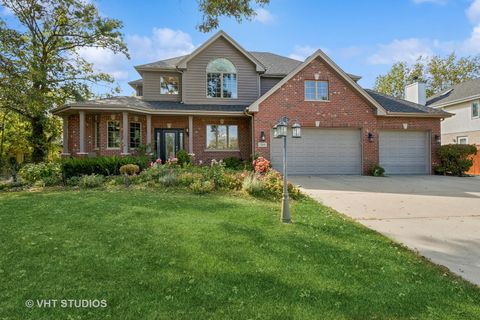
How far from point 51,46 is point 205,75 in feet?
31.3

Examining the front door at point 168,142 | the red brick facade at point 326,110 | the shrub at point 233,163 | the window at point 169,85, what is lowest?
the shrub at point 233,163

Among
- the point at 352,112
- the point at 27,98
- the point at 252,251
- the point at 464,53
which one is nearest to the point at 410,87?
the point at 352,112

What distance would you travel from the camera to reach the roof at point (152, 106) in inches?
534

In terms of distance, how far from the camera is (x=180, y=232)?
4.99 m

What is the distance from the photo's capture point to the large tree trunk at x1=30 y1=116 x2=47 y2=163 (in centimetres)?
1733

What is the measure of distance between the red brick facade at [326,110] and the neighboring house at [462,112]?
10.2 m

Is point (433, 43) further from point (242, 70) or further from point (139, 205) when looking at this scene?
point (139, 205)

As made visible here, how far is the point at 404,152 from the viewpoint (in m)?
15.2

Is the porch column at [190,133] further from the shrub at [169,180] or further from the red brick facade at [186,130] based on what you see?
the shrub at [169,180]

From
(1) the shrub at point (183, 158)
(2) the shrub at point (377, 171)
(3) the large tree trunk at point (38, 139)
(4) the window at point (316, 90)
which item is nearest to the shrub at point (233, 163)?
(1) the shrub at point (183, 158)

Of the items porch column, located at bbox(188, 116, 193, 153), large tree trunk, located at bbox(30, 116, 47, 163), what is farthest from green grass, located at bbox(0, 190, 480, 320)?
large tree trunk, located at bbox(30, 116, 47, 163)

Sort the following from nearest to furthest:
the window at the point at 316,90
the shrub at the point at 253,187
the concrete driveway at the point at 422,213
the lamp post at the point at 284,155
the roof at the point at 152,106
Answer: the concrete driveway at the point at 422,213, the lamp post at the point at 284,155, the shrub at the point at 253,187, the roof at the point at 152,106, the window at the point at 316,90

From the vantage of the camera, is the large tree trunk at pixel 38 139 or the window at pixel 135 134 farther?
the large tree trunk at pixel 38 139

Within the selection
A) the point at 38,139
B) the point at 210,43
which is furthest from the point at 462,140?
the point at 38,139
